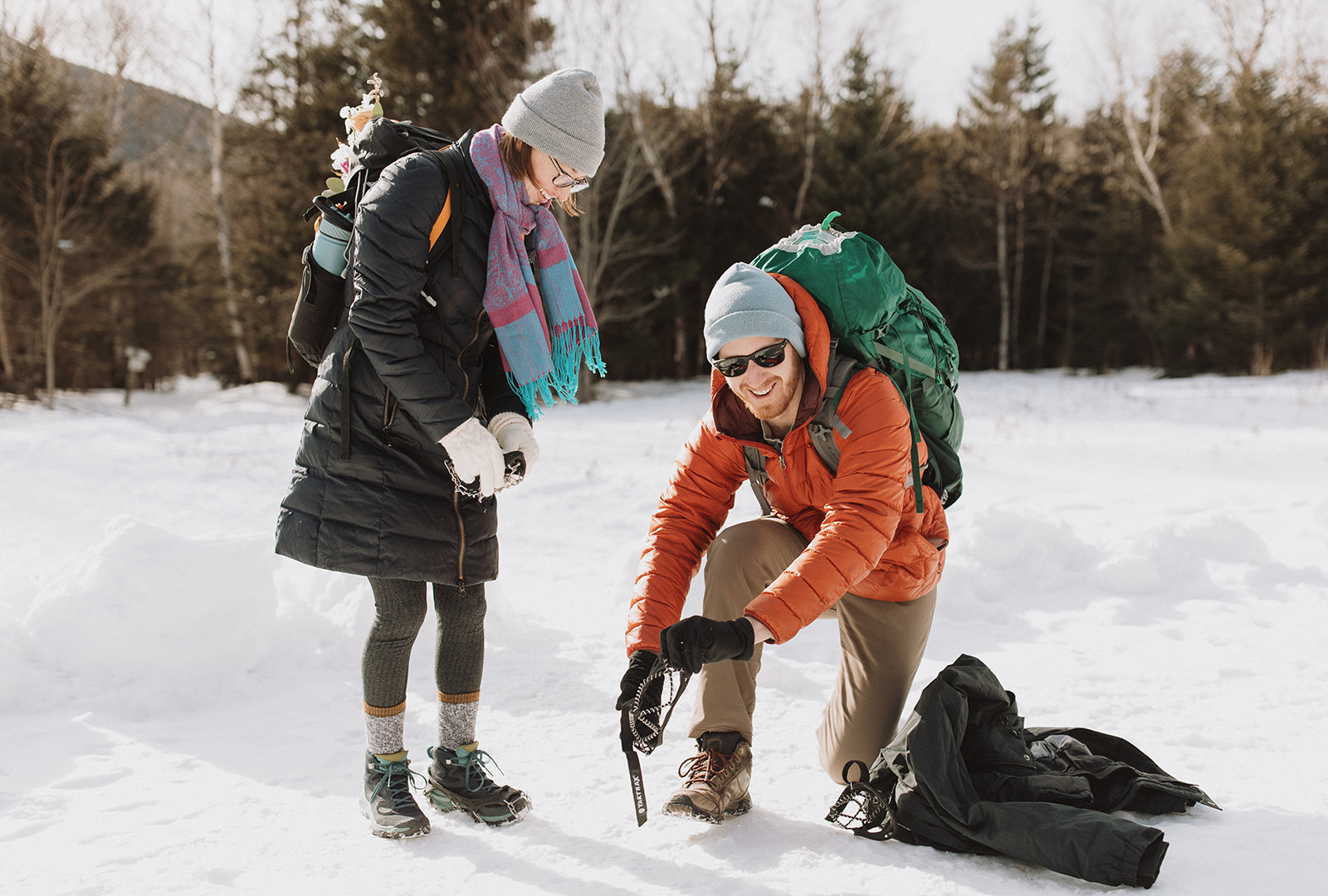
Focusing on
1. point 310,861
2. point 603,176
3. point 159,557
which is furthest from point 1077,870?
point 603,176

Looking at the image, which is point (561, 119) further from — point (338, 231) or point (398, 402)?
point (398, 402)

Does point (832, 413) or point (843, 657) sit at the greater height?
point (832, 413)

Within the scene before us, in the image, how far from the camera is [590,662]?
3234 millimetres

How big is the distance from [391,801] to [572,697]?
97 cm

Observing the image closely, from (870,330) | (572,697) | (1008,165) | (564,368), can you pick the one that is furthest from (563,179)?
(1008,165)

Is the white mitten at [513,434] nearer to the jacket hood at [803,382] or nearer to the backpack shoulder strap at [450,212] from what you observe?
the backpack shoulder strap at [450,212]

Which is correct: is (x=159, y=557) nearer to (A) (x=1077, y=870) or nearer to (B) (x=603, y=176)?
(A) (x=1077, y=870)

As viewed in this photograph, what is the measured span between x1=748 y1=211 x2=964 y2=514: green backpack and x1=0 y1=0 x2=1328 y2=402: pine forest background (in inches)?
545

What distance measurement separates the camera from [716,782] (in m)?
2.04

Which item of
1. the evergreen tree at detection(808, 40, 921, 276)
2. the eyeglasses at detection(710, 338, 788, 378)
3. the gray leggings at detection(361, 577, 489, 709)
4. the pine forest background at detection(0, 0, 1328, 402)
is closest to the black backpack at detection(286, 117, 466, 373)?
the gray leggings at detection(361, 577, 489, 709)

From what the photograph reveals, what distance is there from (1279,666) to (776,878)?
222 cm

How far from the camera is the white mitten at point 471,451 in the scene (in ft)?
6.26

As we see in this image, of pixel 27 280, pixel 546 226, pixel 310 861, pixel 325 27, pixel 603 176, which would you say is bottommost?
pixel 310 861

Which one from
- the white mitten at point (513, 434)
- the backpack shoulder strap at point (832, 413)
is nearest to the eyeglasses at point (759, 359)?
the backpack shoulder strap at point (832, 413)
